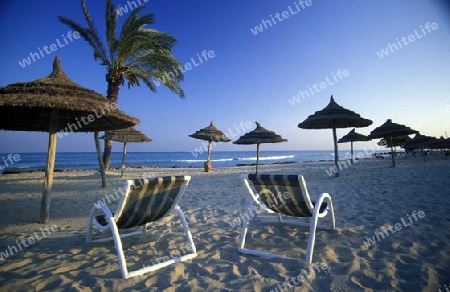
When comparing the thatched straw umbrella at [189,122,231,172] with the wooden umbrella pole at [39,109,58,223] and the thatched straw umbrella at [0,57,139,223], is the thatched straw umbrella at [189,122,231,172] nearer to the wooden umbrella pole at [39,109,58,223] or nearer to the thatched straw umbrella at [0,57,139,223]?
the thatched straw umbrella at [0,57,139,223]

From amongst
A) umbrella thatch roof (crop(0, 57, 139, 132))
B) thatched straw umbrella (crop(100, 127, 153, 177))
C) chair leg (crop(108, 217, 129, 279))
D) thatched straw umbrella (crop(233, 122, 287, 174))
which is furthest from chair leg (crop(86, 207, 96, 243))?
thatched straw umbrella (crop(100, 127, 153, 177))

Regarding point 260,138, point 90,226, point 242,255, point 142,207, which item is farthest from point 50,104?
point 260,138

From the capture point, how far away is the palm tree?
10341 millimetres

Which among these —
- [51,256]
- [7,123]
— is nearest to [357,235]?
[51,256]

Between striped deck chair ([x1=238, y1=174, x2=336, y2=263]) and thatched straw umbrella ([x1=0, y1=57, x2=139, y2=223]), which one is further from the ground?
thatched straw umbrella ([x1=0, y1=57, x2=139, y2=223])

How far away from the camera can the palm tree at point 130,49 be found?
10341mm

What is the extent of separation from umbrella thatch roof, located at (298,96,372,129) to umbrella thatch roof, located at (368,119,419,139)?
A: 431cm

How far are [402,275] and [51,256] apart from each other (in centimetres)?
353

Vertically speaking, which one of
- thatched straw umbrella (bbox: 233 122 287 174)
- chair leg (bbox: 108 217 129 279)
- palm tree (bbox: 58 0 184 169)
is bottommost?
chair leg (bbox: 108 217 129 279)

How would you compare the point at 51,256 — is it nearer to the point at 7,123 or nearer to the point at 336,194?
the point at 7,123

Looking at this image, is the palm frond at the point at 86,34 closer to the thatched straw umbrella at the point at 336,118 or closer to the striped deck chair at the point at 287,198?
the thatched straw umbrella at the point at 336,118

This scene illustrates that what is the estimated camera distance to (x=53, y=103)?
3334mm

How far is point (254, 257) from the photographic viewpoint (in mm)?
2365

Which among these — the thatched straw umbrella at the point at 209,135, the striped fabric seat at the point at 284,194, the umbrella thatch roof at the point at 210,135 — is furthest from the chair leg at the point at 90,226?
the umbrella thatch roof at the point at 210,135
